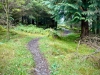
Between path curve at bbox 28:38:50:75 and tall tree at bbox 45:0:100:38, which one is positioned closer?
path curve at bbox 28:38:50:75

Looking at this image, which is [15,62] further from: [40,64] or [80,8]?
[80,8]

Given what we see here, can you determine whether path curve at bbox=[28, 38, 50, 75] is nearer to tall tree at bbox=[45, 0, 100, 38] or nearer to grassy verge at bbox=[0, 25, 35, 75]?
grassy verge at bbox=[0, 25, 35, 75]

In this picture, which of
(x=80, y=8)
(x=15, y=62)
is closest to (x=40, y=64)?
(x=15, y=62)

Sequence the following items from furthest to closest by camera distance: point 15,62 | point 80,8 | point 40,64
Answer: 1. point 80,8
2. point 40,64
3. point 15,62

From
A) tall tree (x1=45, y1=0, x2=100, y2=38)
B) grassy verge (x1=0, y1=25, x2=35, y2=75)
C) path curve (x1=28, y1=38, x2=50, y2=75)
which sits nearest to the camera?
grassy verge (x1=0, y1=25, x2=35, y2=75)

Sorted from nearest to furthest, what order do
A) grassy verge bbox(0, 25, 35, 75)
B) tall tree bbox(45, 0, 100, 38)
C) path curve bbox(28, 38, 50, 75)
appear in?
grassy verge bbox(0, 25, 35, 75), path curve bbox(28, 38, 50, 75), tall tree bbox(45, 0, 100, 38)

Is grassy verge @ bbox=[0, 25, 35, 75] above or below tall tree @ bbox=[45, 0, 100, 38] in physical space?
below

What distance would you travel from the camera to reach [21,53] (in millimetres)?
11445

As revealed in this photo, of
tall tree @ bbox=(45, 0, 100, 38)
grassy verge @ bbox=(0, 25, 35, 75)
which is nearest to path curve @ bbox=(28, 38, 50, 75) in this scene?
grassy verge @ bbox=(0, 25, 35, 75)

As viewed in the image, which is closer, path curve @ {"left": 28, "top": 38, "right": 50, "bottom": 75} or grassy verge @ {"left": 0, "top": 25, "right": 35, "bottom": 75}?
grassy verge @ {"left": 0, "top": 25, "right": 35, "bottom": 75}

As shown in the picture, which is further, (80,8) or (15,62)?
(80,8)

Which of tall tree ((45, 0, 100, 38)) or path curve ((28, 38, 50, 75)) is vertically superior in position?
tall tree ((45, 0, 100, 38))

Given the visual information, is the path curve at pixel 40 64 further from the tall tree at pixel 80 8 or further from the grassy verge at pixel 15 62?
the tall tree at pixel 80 8

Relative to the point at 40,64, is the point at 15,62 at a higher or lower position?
higher
